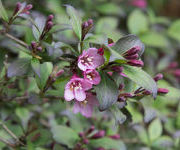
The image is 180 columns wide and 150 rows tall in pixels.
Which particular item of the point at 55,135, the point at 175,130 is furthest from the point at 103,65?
the point at 175,130

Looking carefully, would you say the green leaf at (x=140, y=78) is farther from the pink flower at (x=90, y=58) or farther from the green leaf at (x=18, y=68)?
the green leaf at (x=18, y=68)

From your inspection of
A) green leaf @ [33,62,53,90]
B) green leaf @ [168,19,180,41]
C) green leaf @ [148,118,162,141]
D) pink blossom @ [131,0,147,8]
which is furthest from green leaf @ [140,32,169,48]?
green leaf @ [33,62,53,90]

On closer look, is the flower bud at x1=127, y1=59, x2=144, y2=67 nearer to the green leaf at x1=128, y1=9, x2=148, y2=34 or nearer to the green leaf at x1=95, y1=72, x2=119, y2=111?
the green leaf at x1=95, y1=72, x2=119, y2=111

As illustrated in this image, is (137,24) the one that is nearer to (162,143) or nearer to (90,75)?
(162,143)

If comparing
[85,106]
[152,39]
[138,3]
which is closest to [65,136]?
[85,106]

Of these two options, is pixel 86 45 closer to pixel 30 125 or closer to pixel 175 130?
pixel 30 125
